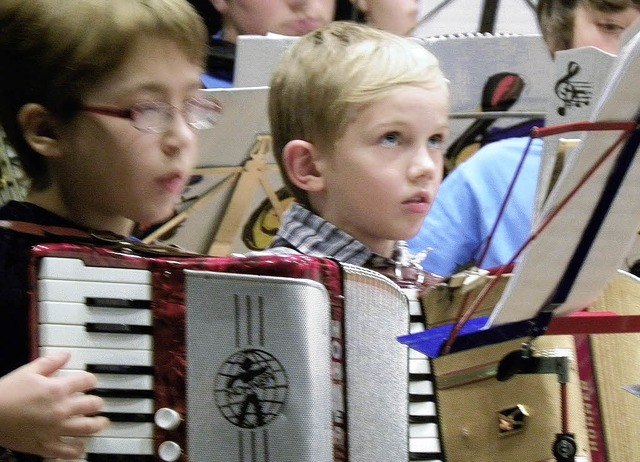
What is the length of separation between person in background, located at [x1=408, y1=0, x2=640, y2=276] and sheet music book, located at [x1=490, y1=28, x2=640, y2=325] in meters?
0.73

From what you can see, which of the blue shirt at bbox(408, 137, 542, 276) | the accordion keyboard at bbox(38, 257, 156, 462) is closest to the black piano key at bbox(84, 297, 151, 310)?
the accordion keyboard at bbox(38, 257, 156, 462)

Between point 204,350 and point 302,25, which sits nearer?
point 204,350

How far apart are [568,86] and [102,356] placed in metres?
1.01

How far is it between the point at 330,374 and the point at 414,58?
545 millimetres

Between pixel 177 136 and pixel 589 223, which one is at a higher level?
pixel 177 136

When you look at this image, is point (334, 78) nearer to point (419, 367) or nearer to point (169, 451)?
point (419, 367)

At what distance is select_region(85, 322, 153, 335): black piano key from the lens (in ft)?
4.22

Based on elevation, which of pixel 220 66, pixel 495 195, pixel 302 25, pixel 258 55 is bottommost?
pixel 495 195

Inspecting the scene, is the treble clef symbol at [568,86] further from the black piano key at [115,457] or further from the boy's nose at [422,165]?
the black piano key at [115,457]

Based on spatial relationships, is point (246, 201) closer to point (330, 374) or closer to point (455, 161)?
point (455, 161)

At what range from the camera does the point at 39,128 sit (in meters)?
1.49

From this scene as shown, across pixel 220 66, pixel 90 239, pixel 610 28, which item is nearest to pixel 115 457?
pixel 90 239

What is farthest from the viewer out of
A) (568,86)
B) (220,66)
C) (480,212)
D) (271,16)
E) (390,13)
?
(390,13)

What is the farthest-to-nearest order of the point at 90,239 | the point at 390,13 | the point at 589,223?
1. the point at 390,13
2. the point at 90,239
3. the point at 589,223
